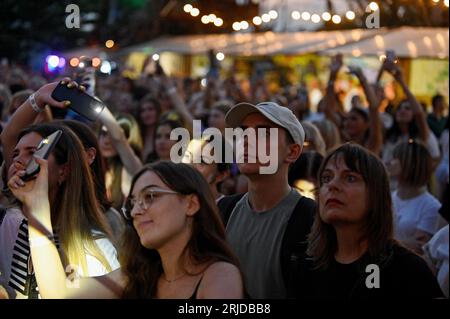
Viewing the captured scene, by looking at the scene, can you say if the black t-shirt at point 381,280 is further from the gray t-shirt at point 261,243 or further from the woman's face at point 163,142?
the woman's face at point 163,142

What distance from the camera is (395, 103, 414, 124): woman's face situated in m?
9.60

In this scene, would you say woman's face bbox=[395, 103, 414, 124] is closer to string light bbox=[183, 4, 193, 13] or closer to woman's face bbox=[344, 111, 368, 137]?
woman's face bbox=[344, 111, 368, 137]

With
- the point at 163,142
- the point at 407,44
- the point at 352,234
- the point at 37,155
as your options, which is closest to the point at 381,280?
the point at 352,234

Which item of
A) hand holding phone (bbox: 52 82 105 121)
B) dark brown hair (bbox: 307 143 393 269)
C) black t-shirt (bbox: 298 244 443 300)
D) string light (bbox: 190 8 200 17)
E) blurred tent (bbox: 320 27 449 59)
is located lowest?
black t-shirt (bbox: 298 244 443 300)

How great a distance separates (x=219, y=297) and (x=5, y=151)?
7.03 feet

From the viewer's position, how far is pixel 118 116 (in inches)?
314

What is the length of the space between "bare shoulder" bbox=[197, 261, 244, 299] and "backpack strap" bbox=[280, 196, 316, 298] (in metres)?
0.77

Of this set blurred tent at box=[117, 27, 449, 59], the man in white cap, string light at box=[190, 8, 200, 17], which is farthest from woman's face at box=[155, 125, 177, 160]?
string light at box=[190, 8, 200, 17]

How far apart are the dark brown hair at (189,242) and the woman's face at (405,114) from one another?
6.50m

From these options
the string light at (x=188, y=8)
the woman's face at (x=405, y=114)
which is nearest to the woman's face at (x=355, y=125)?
the woman's face at (x=405, y=114)

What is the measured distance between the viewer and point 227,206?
4.49 m

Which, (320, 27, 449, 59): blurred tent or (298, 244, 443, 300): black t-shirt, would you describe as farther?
(320, 27, 449, 59): blurred tent
